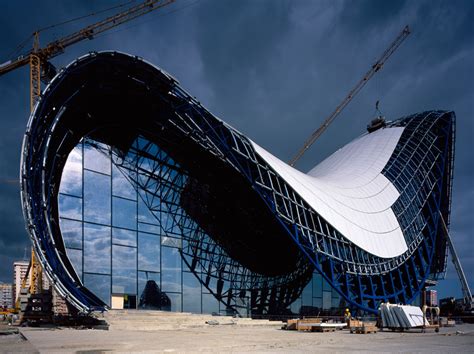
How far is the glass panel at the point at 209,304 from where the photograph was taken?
39.0 m

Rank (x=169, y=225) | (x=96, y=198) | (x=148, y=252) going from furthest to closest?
(x=169, y=225) → (x=148, y=252) → (x=96, y=198)

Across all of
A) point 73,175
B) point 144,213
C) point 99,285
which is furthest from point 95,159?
point 99,285

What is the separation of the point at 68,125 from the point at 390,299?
112ft

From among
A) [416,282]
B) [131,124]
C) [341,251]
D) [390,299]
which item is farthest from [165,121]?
[416,282]

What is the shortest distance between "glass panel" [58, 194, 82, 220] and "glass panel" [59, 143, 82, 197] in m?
0.43

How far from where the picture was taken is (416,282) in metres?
52.7

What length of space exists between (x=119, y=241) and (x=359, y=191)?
88.7 feet

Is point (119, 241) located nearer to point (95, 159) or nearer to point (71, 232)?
point (71, 232)

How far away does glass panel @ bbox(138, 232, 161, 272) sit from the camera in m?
36.0

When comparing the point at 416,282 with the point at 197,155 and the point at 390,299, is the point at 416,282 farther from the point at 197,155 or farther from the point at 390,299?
the point at 197,155

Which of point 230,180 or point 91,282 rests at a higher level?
point 230,180

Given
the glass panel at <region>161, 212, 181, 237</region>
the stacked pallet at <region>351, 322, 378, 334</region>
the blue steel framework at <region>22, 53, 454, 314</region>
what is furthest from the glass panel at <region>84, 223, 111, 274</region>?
the stacked pallet at <region>351, 322, 378, 334</region>

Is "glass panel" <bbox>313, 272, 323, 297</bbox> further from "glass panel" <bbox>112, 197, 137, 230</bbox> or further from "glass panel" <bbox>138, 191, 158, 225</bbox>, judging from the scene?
"glass panel" <bbox>112, 197, 137, 230</bbox>

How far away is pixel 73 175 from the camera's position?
3366 centimetres
